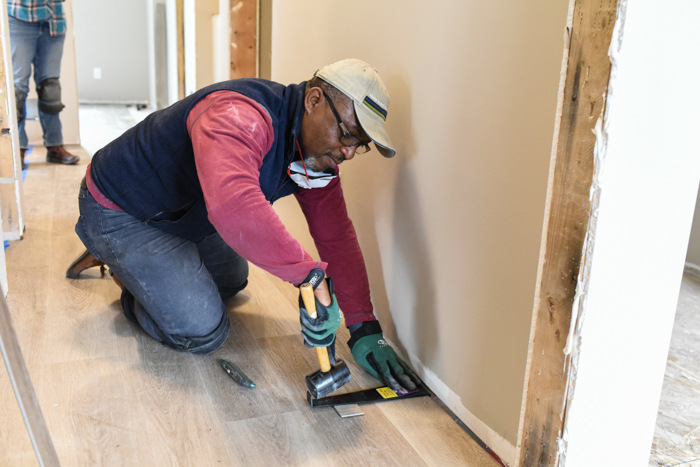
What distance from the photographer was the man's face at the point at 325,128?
1509 millimetres

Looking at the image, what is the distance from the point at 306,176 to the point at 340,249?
0.95ft

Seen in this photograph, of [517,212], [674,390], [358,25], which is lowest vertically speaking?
[674,390]

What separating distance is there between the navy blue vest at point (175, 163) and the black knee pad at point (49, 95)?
2.67 meters

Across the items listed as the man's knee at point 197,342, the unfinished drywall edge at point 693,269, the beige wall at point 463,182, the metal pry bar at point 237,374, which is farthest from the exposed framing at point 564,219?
the unfinished drywall edge at point 693,269

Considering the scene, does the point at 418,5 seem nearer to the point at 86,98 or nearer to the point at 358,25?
the point at 358,25

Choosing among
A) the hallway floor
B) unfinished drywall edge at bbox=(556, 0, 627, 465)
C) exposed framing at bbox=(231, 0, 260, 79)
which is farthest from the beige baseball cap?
exposed framing at bbox=(231, 0, 260, 79)

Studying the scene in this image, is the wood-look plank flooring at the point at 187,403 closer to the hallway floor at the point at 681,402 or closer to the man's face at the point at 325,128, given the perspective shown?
the hallway floor at the point at 681,402

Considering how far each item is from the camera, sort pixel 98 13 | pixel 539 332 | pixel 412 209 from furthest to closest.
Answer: pixel 98 13 → pixel 412 209 → pixel 539 332

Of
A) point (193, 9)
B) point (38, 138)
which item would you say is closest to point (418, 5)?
point (193, 9)

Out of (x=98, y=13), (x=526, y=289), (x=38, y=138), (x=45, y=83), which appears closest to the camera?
(x=526, y=289)

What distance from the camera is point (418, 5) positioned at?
1.62 metres

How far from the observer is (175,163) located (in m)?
1.64

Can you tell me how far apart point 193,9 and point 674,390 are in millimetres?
4512

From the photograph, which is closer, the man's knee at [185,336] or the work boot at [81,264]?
the man's knee at [185,336]
